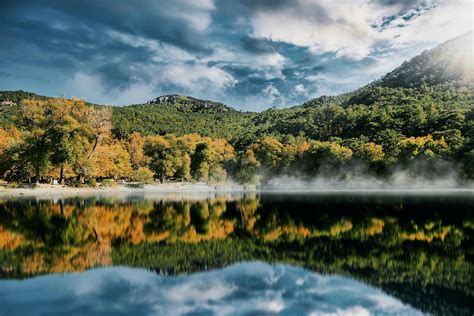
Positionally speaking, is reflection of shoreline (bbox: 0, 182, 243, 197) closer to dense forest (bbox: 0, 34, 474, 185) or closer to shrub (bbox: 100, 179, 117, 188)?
shrub (bbox: 100, 179, 117, 188)

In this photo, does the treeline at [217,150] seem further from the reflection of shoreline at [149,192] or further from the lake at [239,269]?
the lake at [239,269]

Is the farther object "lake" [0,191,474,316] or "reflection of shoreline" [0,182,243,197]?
"reflection of shoreline" [0,182,243,197]

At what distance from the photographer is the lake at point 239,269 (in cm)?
984

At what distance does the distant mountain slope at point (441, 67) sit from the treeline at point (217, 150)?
106 feet

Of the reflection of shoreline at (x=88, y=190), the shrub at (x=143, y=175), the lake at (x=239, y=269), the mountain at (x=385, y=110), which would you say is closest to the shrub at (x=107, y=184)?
the reflection of shoreline at (x=88, y=190)

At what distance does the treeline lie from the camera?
227ft

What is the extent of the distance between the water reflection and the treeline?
2336 inches

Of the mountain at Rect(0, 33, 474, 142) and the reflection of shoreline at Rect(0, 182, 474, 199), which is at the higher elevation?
the mountain at Rect(0, 33, 474, 142)

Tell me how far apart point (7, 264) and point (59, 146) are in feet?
186

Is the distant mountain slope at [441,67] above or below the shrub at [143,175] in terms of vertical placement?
above

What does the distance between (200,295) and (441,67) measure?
564ft

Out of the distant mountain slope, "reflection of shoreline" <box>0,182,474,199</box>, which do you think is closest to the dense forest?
the distant mountain slope

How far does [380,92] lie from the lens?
163250 millimetres

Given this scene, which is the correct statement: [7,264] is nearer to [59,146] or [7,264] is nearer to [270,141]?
[59,146]
